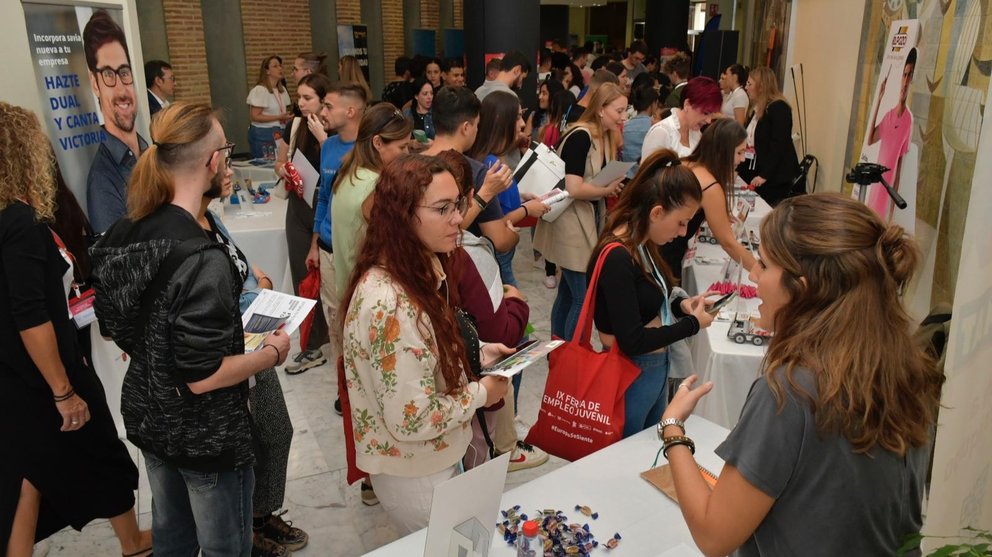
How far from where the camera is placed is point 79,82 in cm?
346

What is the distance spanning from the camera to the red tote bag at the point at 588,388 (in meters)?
2.23

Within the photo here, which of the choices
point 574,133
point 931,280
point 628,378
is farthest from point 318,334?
point 931,280

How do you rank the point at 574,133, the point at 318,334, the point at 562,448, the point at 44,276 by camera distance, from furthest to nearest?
the point at 318,334, the point at 574,133, the point at 562,448, the point at 44,276

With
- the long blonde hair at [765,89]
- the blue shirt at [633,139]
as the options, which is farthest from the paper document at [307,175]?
the long blonde hair at [765,89]

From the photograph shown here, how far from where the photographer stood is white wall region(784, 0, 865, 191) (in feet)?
19.3

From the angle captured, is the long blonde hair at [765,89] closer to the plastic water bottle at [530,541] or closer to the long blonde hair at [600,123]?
the long blonde hair at [600,123]

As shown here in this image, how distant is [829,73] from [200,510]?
6500 millimetres

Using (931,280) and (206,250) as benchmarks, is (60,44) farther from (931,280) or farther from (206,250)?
(931,280)

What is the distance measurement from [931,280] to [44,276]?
3714mm

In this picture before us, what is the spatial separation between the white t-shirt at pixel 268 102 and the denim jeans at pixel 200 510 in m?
6.17

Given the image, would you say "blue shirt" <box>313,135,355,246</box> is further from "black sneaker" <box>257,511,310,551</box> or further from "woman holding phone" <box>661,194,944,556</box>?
"woman holding phone" <box>661,194,944,556</box>

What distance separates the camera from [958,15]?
3.37m

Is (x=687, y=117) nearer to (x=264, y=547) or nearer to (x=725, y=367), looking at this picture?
(x=725, y=367)

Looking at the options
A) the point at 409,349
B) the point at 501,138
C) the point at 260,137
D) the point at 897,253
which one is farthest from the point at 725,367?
the point at 260,137
